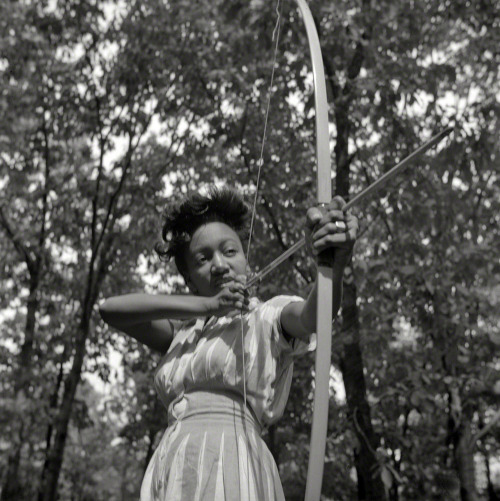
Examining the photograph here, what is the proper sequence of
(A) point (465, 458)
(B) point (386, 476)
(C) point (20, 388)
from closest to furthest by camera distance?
(B) point (386, 476), (A) point (465, 458), (C) point (20, 388)

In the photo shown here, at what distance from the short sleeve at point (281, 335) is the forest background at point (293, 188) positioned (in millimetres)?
2909

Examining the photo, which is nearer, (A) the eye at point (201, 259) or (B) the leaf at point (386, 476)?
(A) the eye at point (201, 259)

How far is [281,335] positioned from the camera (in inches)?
76.1

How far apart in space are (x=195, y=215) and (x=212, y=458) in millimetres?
736

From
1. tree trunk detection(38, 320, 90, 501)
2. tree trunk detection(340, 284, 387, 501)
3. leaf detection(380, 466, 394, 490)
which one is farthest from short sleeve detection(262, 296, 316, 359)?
tree trunk detection(38, 320, 90, 501)

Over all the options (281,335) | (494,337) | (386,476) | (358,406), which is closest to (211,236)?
(281,335)

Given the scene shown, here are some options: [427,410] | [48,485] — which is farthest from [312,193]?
[48,485]

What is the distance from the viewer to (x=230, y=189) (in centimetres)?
227

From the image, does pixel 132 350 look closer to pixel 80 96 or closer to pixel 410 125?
pixel 80 96

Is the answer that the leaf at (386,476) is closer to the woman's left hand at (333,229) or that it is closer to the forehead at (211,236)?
the forehead at (211,236)

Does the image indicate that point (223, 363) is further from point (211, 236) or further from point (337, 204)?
point (337, 204)

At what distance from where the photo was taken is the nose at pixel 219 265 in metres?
2.07

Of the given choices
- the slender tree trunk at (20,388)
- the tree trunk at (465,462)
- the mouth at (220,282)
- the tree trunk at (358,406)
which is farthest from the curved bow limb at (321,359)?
the slender tree trunk at (20,388)

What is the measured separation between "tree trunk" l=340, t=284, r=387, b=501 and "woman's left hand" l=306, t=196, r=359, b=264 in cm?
374
